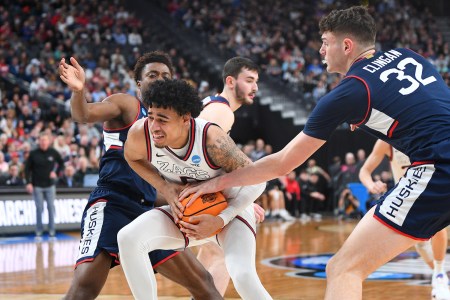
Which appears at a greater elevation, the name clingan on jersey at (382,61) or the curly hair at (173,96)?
the name clingan on jersey at (382,61)

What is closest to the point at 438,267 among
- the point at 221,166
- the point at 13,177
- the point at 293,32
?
the point at 221,166

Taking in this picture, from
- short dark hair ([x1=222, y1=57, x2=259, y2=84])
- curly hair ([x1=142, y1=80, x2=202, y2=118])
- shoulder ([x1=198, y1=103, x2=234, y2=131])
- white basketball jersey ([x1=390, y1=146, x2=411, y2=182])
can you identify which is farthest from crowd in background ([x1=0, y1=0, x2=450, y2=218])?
curly hair ([x1=142, y1=80, x2=202, y2=118])

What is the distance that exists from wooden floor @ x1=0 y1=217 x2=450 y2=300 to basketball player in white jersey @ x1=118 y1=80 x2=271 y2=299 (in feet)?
8.23

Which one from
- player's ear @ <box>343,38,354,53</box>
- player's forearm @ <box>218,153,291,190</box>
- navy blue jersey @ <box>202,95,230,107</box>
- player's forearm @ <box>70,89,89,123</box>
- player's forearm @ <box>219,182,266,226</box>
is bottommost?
player's forearm @ <box>219,182,266,226</box>

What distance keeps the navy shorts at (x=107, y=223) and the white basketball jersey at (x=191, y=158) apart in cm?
52

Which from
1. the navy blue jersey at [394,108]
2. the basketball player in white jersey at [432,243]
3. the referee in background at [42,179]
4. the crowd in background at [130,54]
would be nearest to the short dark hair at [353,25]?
the navy blue jersey at [394,108]

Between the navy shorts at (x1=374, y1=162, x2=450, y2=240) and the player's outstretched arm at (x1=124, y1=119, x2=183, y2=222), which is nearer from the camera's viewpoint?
the navy shorts at (x1=374, y1=162, x2=450, y2=240)

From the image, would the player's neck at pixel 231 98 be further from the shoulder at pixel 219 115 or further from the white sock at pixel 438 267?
the white sock at pixel 438 267

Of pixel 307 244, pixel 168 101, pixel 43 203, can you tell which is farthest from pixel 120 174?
pixel 43 203

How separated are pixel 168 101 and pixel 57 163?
32.3 ft

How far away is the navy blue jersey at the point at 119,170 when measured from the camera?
536 centimetres

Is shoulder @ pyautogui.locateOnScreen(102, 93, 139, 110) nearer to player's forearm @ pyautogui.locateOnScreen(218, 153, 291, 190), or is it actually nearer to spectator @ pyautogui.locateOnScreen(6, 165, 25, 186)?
player's forearm @ pyautogui.locateOnScreen(218, 153, 291, 190)

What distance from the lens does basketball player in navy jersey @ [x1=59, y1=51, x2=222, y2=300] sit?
5.02 metres

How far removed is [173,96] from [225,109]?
137 cm
